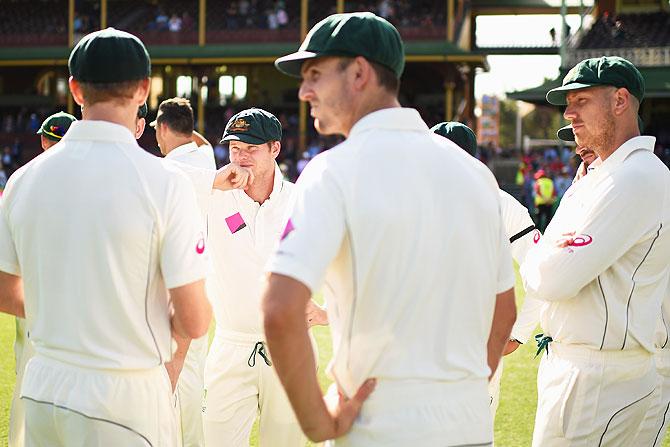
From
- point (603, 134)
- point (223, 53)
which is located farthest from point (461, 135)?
point (223, 53)

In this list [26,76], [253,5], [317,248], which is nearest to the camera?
[317,248]

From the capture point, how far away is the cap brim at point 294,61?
2.63 metres

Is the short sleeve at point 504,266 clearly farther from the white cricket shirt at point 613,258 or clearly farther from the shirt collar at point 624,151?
the shirt collar at point 624,151

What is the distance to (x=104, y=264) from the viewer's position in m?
2.84

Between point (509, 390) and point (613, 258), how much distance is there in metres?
5.07

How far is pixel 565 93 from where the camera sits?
403cm

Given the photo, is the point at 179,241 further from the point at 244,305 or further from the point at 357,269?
the point at 244,305

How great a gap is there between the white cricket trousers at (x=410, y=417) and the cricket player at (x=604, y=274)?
1.24m


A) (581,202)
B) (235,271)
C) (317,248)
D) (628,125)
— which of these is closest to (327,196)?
(317,248)

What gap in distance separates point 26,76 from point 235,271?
3773 centimetres

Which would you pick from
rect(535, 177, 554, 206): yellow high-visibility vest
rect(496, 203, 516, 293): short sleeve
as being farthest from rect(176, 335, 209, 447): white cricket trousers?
rect(535, 177, 554, 206): yellow high-visibility vest

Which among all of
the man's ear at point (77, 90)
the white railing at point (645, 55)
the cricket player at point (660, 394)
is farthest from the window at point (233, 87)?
the man's ear at point (77, 90)

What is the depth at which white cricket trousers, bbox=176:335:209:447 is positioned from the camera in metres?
5.32

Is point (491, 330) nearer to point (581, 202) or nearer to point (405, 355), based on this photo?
point (405, 355)
